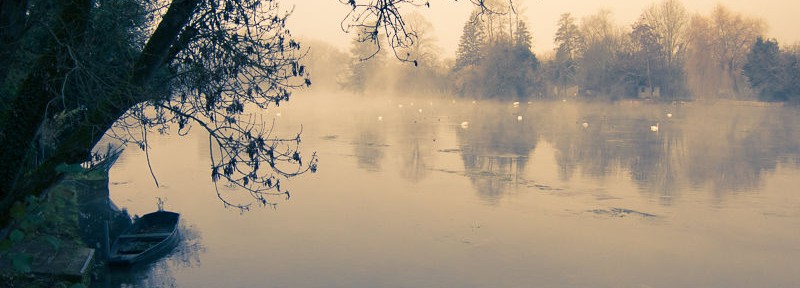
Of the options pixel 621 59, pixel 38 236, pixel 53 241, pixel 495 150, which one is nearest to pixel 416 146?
pixel 495 150

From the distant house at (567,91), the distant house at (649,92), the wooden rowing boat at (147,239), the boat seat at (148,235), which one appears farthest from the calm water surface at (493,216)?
the distant house at (567,91)

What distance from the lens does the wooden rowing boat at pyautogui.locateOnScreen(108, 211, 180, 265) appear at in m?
15.1

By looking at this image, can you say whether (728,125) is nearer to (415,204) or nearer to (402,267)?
(415,204)

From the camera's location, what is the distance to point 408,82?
4065 inches

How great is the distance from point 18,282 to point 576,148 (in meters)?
30.2

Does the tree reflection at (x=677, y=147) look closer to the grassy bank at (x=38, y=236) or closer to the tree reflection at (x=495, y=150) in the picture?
the tree reflection at (x=495, y=150)

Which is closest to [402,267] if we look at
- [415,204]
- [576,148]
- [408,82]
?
[415,204]

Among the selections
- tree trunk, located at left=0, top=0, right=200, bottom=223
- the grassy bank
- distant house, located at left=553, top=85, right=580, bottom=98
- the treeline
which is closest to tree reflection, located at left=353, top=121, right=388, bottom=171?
the grassy bank

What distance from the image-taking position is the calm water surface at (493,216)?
1484 centimetres

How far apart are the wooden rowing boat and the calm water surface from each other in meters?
0.31

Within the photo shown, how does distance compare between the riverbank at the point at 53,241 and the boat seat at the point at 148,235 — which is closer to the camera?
the riverbank at the point at 53,241

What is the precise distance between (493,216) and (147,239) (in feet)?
30.1

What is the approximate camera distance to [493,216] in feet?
65.3

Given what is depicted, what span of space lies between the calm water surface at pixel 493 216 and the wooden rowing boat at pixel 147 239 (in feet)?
1.01
